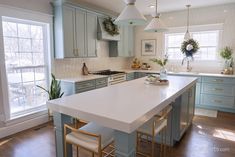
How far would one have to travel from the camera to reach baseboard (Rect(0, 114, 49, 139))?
2.96m

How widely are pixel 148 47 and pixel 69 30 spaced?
111 inches

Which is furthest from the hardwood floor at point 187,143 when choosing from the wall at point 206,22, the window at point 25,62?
the wall at point 206,22

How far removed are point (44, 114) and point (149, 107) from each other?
9.10 ft

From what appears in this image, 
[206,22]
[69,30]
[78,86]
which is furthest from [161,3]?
[78,86]

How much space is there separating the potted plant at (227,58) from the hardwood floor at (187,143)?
1455mm

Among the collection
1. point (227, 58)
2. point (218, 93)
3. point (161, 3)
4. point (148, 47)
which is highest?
point (161, 3)

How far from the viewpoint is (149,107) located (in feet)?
4.95

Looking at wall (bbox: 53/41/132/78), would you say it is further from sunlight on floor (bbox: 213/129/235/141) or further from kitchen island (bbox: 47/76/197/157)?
sunlight on floor (bbox: 213/129/235/141)

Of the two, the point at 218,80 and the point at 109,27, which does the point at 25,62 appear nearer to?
the point at 109,27

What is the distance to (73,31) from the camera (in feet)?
12.0

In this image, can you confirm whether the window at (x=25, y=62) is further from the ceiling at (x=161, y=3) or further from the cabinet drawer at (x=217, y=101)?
the cabinet drawer at (x=217, y=101)

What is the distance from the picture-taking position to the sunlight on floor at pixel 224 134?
2910mm

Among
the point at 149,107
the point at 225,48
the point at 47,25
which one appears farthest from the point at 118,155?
the point at 225,48

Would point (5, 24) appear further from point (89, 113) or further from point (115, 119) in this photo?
point (115, 119)
